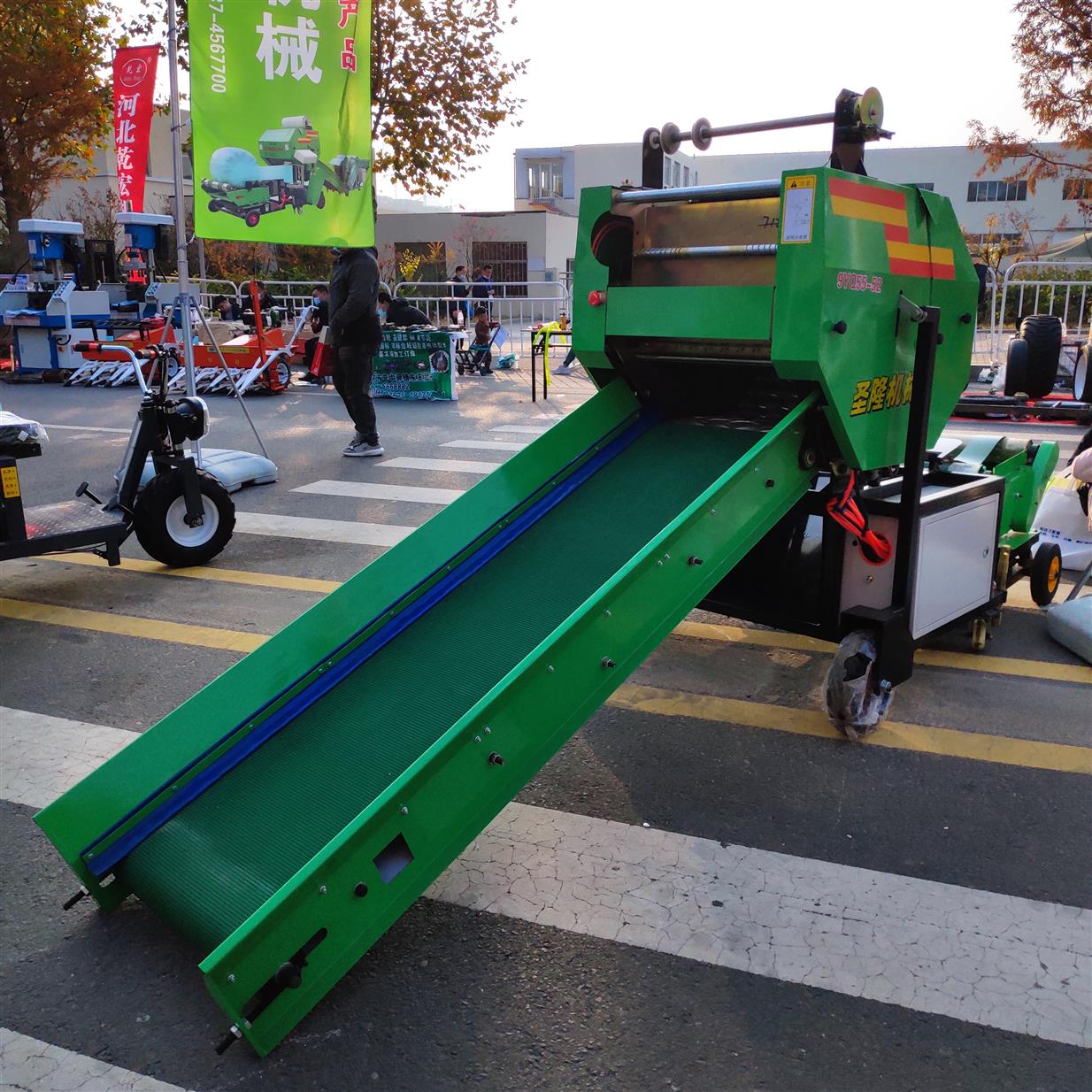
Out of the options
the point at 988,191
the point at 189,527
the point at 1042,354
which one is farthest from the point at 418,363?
the point at 988,191

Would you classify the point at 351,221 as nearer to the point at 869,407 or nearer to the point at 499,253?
the point at 869,407

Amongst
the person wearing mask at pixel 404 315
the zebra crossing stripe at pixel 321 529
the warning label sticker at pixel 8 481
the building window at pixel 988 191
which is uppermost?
the building window at pixel 988 191

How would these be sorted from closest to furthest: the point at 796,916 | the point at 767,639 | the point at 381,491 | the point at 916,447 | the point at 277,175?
the point at 796,916 < the point at 916,447 < the point at 767,639 < the point at 277,175 < the point at 381,491

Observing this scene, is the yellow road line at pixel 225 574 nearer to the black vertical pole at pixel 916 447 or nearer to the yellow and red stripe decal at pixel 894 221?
the black vertical pole at pixel 916 447

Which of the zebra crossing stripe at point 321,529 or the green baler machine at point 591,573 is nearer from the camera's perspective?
the green baler machine at point 591,573

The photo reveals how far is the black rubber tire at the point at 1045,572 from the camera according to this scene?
5246 mm

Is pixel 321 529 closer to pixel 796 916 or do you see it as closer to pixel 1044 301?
pixel 796 916

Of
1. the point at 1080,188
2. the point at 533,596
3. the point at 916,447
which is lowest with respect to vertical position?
A: the point at 533,596

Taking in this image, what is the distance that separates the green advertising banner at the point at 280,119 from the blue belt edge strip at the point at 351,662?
4.78 m

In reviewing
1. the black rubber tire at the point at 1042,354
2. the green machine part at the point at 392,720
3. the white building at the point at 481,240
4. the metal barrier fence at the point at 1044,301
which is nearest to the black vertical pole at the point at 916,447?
the green machine part at the point at 392,720

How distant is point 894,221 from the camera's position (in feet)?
12.6

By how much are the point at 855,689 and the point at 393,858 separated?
2.10 m

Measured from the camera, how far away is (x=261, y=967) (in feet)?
7.47

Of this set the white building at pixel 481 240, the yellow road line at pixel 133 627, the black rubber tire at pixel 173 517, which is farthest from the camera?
the white building at pixel 481 240
